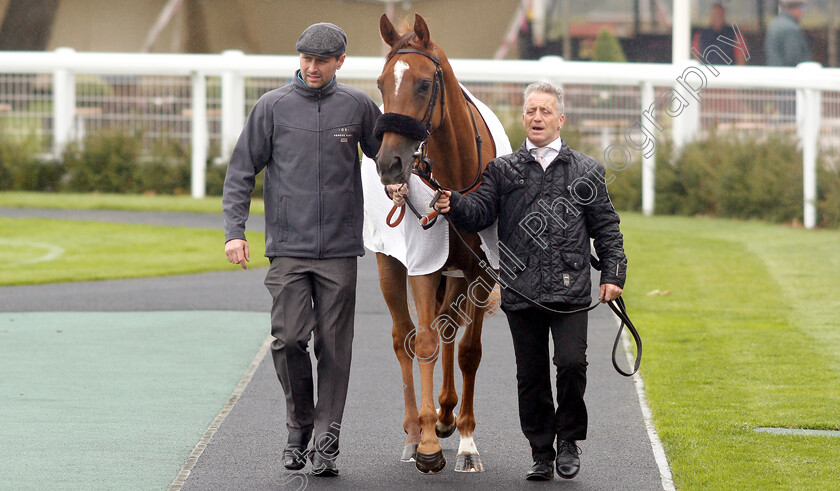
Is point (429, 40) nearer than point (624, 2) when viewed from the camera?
Yes

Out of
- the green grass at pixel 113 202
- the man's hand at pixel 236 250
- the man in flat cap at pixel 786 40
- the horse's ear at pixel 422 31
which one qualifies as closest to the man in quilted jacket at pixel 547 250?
the horse's ear at pixel 422 31

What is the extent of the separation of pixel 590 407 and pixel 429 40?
2.56 meters

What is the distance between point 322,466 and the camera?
5.33m

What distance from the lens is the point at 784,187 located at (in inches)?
683

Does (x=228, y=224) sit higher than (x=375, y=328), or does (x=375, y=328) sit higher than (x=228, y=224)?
(x=228, y=224)

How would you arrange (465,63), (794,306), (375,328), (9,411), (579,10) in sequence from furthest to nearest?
(579,10) < (465,63) < (794,306) < (375,328) < (9,411)

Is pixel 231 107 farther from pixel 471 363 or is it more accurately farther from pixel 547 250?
pixel 547 250

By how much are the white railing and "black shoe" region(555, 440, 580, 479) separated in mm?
12188

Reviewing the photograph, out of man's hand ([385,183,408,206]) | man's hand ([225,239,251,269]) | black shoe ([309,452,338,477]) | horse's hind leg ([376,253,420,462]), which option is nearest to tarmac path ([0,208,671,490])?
black shoe ([309,452,338,477])

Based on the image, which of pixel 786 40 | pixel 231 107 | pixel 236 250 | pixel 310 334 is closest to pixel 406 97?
pixel 236 250

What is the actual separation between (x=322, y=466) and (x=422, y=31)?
1.94m

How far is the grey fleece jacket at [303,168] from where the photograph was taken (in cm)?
537

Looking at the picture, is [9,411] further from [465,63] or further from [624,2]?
[624,2]


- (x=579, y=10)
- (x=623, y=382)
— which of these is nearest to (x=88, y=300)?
(x=623, y=382)
